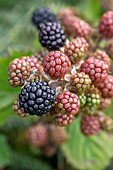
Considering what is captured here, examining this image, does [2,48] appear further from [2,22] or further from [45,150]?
[45,150]

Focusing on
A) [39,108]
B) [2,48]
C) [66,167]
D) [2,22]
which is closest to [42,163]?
[66,167]

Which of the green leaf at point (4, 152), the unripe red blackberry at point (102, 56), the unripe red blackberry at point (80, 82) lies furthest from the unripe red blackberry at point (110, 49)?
the green leaf at point (4, 152)

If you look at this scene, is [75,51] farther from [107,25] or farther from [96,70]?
[107,25]

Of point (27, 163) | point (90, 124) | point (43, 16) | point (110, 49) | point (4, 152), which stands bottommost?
point (27, 163)

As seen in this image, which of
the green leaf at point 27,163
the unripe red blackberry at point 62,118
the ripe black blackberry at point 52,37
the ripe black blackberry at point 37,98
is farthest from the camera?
the green leaf at point 27,163

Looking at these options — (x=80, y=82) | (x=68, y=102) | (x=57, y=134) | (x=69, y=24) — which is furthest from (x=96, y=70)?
(x=57, y=134)

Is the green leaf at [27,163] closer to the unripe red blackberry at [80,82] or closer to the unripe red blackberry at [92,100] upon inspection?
the unripe red blackberry at [92,100]

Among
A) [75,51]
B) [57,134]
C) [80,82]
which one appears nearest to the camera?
[80,82]
